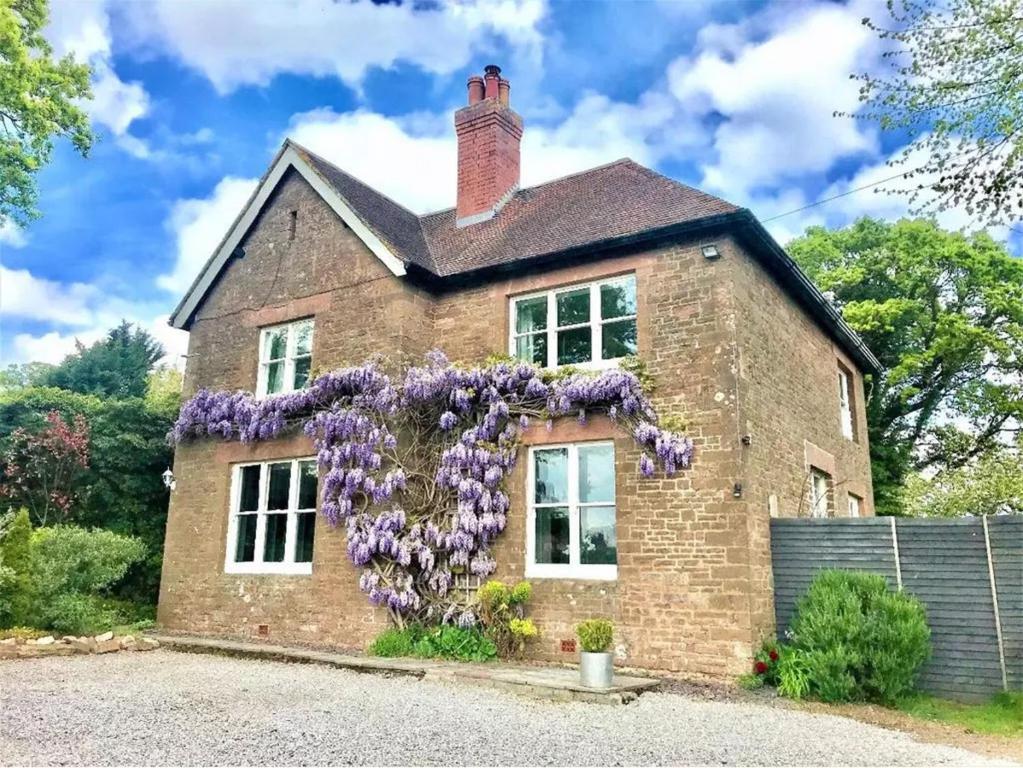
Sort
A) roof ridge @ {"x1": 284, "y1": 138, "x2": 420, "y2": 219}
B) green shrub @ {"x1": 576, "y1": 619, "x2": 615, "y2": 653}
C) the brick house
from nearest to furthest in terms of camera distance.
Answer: green shrub @ {"x1": 576, "y1": 619, "x2": 615, "y2": 653} < the brick house < roof ridge @ {"x1": 284, "y1": 138, "x2": 420, "y2": 219}

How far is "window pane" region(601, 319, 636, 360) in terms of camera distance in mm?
11234

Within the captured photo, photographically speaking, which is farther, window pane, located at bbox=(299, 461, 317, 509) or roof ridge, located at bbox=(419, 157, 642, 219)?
roof ridge, located at bbox=(419, 157, 642, 219)

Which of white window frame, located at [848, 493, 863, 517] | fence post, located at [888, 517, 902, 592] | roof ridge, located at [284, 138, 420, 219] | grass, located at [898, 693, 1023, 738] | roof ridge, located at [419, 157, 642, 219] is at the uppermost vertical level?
roof ridge, located at [284, 138, 420, 219]

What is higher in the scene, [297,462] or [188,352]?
[188,352]

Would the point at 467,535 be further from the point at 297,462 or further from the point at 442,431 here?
the point at 297,462

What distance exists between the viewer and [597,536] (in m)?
10.7

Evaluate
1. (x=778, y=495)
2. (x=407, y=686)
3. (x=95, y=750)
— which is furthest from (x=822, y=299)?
(x=95, y=750)

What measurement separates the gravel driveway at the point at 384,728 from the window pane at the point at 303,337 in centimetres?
643

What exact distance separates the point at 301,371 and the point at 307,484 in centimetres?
217

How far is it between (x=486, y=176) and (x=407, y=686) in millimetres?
10154

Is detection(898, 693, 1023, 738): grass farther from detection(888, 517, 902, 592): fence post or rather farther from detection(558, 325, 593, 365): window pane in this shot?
detection(558, 325, 593, 365): window pane

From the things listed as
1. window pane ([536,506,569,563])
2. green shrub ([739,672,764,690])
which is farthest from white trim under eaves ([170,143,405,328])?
green shrub ([739,672,764,690])

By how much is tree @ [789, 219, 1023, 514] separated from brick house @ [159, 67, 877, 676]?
9.26 m

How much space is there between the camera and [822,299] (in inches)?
520
